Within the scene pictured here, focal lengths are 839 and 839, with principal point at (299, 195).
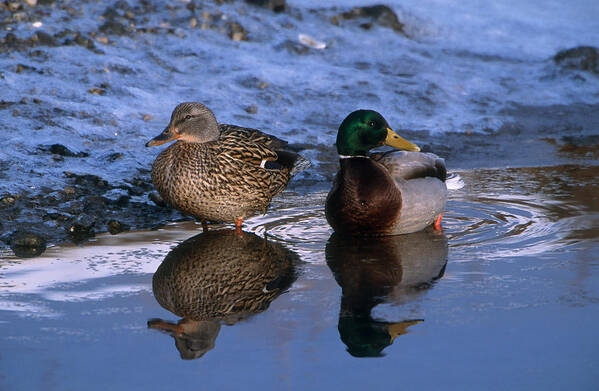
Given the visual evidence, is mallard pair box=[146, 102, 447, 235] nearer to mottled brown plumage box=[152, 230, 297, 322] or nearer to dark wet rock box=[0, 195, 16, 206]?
mottled brown plumage box=[152, 230, 297, 322]

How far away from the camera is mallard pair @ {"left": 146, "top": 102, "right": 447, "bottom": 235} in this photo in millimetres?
5078

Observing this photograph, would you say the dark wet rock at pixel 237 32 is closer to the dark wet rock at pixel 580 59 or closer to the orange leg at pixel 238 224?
the dark wet rock at pixel 580 59

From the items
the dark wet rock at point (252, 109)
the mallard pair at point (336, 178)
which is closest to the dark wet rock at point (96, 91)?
the dark wet rock at point (252, 109)

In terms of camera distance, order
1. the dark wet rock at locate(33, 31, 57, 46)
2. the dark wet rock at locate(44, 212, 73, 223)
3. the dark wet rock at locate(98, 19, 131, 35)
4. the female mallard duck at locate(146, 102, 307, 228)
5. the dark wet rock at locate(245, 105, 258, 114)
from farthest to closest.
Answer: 1. the dark wet rock at locate(98, 19, 131, 35)
2. the dark wet rock at locate(33, 31, 57, 46)
3. the dark wet rock at locate(245, 105, 258, 114)
4. the dark wet rock at locate(44, 212, 73, 223)
5. the female mallard duck at locate(146, 102, 307, 228)

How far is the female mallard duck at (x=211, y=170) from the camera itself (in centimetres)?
516

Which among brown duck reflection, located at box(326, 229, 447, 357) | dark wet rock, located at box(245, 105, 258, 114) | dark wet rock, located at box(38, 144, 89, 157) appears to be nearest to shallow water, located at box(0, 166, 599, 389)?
brown duck reflection, located at box(326, 229, 447, 357)

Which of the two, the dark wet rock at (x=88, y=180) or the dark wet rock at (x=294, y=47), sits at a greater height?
the dark wet rock at (x=294, y=47)

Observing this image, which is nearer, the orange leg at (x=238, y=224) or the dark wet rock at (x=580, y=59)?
the orange leg at (x=238, y=224)

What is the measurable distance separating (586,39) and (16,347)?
1022cm

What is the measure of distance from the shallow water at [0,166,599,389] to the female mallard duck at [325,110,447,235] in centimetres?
12

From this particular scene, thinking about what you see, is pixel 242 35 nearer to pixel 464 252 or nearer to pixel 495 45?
pixel 495 45

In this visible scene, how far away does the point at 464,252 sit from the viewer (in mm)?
4688

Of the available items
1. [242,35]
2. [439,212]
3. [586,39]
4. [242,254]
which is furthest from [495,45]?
[242,254]

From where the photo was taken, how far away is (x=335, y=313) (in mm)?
3691
